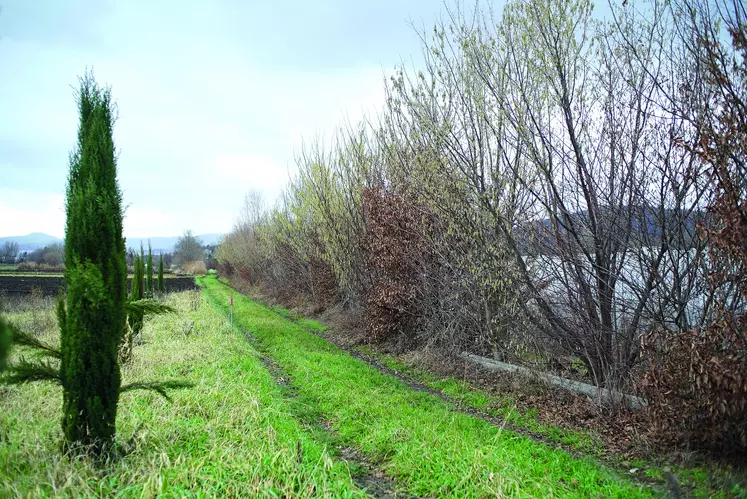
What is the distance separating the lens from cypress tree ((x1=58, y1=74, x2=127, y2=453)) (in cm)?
437

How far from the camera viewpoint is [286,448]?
483cm

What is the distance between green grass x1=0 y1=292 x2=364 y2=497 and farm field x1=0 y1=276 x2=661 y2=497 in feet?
0.05

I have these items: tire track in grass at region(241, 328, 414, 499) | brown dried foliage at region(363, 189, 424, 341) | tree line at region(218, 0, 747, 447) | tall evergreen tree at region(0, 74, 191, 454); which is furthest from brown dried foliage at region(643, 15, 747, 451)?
brown dried foliage at region(363, 189, 424, 341)

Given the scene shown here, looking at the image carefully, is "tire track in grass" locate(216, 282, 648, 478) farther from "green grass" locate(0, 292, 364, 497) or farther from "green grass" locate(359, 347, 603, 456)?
"green grass" locate(0, 292, 364, 497)

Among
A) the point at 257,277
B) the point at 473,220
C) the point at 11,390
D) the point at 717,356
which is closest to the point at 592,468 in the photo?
the point at 717,356

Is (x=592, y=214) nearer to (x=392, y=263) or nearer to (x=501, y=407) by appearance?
(x=501, y=407)

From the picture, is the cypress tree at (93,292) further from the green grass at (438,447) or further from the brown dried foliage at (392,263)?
the brown dried foliage at (392,263)

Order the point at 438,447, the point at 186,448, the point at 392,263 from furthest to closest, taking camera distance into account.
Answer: the point at 392,263 < the point at 438,447 < the point at 186,448

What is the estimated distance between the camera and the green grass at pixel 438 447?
4.19m

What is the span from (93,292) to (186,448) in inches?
69.7

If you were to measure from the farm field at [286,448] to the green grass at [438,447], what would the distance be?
0.05 feet

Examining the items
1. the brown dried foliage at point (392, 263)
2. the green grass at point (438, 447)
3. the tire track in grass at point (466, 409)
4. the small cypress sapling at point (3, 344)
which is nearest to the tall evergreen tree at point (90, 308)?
the green grass at point (438, 447)

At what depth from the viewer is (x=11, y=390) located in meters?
6.54

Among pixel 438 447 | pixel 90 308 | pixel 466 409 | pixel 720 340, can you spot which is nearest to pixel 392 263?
pixel 466 409
